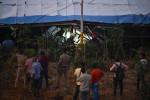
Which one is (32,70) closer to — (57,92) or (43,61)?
(43,61)

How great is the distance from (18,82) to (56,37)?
623 cm

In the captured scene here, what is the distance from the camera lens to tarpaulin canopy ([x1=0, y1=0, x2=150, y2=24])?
13406mm

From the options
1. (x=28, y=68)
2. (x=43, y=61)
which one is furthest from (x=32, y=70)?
(x=43, y=61)

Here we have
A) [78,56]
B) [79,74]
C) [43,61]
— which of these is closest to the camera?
[79,74]

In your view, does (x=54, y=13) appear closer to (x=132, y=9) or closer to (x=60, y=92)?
(x=132, y=9)

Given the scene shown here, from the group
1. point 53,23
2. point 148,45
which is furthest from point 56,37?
point 148,45

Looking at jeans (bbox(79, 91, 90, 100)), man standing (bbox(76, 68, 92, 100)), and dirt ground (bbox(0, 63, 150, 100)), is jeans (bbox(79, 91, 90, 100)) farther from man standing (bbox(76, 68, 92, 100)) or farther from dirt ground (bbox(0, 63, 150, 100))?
dirt ground (bbox(0, 63, 150, 100))

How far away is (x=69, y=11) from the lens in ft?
45.0

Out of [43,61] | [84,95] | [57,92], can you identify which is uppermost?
[43,61]

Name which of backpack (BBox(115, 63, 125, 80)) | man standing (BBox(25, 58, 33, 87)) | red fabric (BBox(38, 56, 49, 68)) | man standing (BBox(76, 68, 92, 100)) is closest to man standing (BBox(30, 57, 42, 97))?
man standing (BBox(25, 58, 33, 87))

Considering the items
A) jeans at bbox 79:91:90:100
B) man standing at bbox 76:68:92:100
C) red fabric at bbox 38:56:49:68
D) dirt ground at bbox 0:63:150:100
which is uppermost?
red fabric at bbox 38:56:49:68

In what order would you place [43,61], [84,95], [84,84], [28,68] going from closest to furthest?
[84,84]
[84,95]
[28,68]
[43,61]

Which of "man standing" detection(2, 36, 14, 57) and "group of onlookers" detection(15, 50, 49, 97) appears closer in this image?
"group of onlookers" detection(15, 50, 49, 97)

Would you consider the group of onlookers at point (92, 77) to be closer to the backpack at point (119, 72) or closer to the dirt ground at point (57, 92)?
the backpack at point (119, 72)
